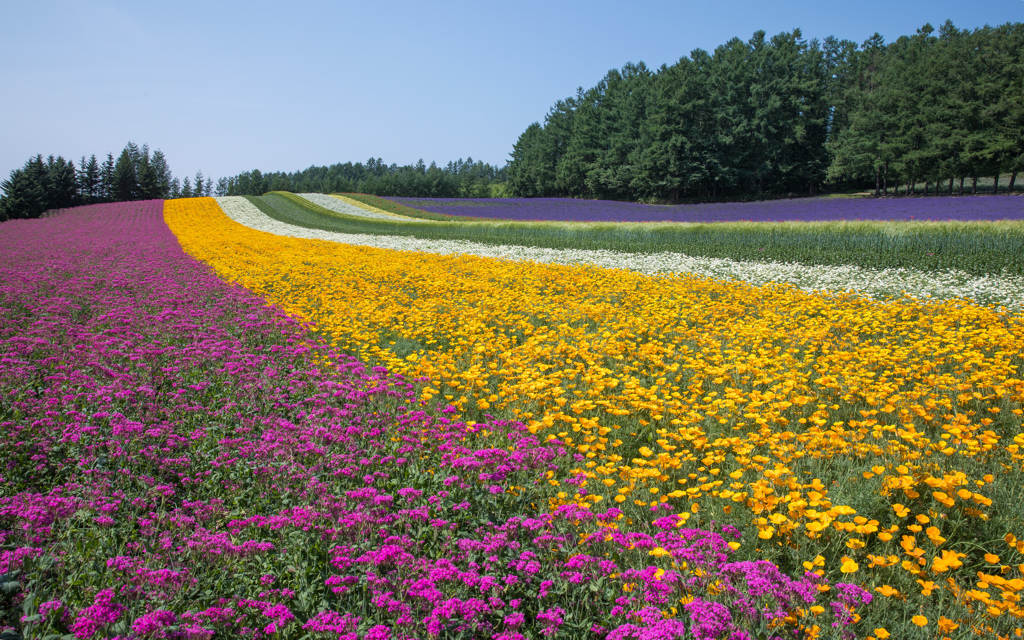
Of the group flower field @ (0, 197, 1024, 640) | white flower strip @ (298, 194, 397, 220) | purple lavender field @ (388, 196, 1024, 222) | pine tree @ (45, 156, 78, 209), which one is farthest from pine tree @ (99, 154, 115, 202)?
flower field @ (0, 197, 1024, 640)

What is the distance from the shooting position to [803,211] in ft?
112

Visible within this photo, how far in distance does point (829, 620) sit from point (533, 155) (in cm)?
9603

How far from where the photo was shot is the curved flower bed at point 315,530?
279 centimetres

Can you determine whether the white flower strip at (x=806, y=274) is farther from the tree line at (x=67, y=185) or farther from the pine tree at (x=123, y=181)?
the pine tree at (x=123, y=181)

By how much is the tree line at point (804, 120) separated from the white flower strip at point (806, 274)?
152 ft

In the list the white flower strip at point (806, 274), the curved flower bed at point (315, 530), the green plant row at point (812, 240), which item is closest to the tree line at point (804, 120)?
the green plant row at point (812, 240)

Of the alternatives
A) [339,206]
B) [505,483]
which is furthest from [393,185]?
[505,483]

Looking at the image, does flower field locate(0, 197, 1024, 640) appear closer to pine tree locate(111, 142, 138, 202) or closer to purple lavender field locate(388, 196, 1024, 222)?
→ purple lavender field locate(388, 196, 1024, 222)

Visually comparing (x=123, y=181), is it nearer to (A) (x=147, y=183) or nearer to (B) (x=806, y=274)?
(A) (x=147, y=183)

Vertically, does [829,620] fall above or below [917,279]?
below

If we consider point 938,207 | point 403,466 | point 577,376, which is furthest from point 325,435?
point 938,207

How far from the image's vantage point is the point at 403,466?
4527 millimetres

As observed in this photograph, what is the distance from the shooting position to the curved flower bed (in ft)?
9.14

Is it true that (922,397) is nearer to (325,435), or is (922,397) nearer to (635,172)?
(325,435)
